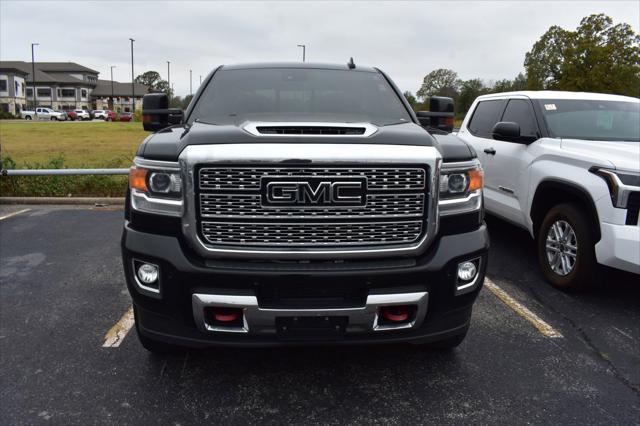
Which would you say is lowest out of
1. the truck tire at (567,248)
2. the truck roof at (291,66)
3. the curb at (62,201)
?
the curb at (62,201)

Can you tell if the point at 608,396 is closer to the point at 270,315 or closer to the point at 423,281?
the point at 423,281

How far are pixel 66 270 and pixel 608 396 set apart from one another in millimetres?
4812

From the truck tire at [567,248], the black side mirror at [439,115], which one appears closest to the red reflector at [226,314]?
the black side mirror at [439,115]

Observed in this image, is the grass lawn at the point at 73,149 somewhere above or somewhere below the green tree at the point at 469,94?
below

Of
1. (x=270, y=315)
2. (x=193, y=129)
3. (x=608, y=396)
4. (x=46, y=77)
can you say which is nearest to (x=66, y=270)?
(x=193, y=129)

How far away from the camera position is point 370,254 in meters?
2.54

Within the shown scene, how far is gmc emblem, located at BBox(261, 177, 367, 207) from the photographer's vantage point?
2437 mm

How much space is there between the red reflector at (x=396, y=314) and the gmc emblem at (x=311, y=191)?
0.59 meters

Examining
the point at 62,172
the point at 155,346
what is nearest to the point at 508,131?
the point at 155,346

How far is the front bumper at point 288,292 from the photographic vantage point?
2451mm

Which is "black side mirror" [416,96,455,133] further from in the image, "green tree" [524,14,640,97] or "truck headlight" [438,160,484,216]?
"green tree" [524,14,640,97]

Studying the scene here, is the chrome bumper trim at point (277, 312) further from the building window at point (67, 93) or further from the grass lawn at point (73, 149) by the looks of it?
the building window at point (67, 93)

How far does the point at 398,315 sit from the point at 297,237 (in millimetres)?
660

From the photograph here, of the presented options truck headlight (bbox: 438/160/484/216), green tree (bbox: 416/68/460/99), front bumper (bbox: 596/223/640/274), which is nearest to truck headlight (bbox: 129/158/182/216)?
truck headlight (bbox: 438/160/484/216)
